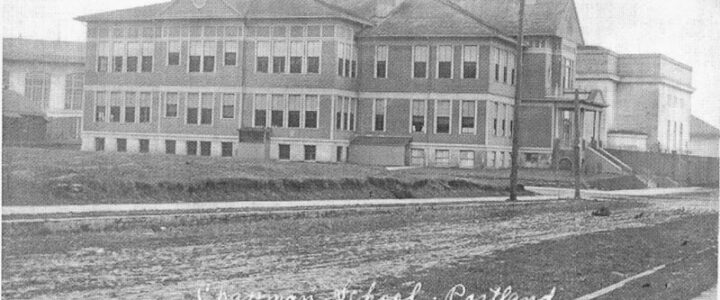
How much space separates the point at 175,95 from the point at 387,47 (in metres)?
10.6

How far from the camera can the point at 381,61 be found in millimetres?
49094

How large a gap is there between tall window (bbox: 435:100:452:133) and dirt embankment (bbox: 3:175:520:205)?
1372 cm

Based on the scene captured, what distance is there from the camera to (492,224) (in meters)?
20.5

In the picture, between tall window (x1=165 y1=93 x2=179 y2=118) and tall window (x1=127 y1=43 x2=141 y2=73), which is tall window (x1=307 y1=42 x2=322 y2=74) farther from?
tall window (x1=127 y1=43 x2=141 y2=73)

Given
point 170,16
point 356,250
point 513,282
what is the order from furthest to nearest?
point 170,16, point 356,250, point 513,282

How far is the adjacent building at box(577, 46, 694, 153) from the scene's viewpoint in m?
42.4

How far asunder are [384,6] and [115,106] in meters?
15.0

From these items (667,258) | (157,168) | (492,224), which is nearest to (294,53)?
(157,168)

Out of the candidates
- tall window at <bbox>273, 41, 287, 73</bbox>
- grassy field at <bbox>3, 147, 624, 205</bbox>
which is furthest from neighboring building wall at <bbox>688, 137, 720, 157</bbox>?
tall window at <bbox>273, 41, 287, 73</bbox>

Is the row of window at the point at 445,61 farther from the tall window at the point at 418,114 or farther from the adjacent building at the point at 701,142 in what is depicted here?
the adjacent building at the point at 701,142

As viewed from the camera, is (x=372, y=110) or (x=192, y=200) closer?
(x=192, y=200)

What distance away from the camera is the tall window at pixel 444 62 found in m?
47.9

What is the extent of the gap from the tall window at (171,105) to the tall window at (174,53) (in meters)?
1.63

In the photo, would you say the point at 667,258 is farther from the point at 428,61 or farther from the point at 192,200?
the point at 428,61
